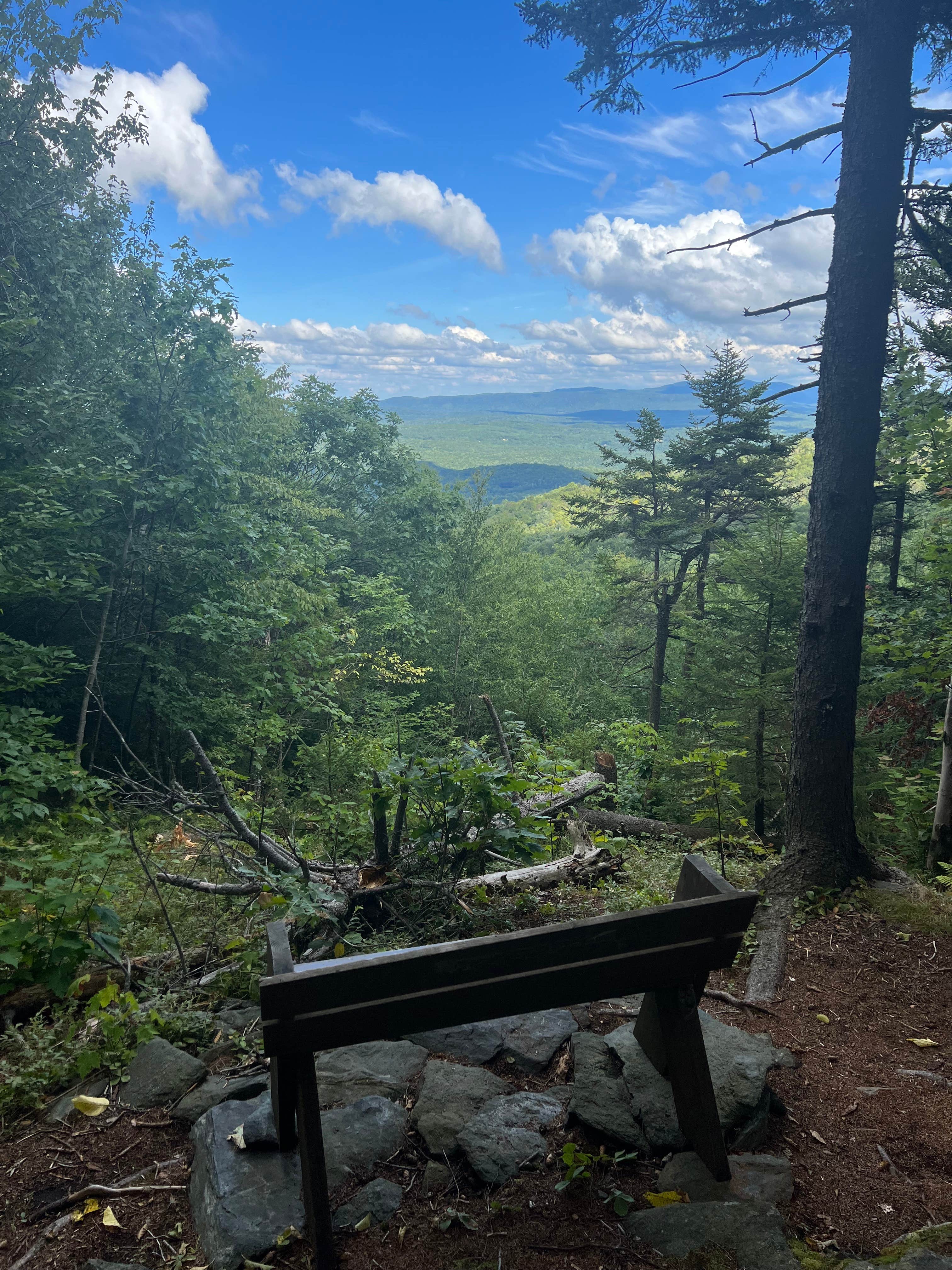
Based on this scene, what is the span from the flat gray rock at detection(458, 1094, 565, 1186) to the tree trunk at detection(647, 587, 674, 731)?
21.0 m

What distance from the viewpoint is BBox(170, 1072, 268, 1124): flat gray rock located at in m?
2.86

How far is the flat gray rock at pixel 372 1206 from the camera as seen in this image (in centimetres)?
231

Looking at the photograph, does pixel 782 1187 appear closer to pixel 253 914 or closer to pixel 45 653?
pixel 253 914

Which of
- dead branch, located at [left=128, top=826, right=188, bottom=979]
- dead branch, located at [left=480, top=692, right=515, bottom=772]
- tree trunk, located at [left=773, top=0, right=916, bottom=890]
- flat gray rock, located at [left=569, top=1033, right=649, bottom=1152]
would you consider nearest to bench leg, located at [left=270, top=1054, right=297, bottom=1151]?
flat gray rock, located at [left=569, top=1033, right=649, bottom=1152]

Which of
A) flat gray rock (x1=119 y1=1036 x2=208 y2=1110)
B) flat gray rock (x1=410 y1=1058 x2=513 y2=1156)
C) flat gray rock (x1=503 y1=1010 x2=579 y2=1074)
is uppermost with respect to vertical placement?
flat gray rock (x1=410 y1=1058 x2=513 y2=1156)

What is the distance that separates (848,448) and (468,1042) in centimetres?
460

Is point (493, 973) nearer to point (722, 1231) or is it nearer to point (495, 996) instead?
point (495, 996)

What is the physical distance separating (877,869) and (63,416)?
10.7m

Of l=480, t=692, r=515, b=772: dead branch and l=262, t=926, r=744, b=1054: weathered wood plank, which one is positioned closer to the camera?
l=262, t=926, r=744, b=1054: weathered wood plank

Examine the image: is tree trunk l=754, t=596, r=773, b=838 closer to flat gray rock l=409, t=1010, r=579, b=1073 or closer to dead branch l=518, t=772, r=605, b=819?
dead branch l=518, t=772, r=605, b=819

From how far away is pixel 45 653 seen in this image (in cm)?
810

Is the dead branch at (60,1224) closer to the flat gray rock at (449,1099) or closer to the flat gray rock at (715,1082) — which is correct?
the flat gray rock at (449,1099)

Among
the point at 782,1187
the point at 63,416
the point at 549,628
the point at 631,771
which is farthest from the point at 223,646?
the point at 549,628

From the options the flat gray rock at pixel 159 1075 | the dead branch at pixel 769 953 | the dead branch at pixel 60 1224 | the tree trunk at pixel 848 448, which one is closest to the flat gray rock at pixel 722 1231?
the dead branch at pixel 60 1224
